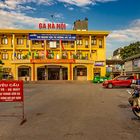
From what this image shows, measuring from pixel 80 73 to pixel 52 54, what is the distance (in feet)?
27.9

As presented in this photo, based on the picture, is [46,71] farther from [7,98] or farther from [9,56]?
[7,98]

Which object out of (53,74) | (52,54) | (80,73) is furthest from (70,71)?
(52,54)

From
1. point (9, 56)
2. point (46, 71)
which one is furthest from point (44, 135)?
point (9, 56)

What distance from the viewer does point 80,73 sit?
63.5 m

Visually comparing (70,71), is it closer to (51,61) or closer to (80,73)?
(80,73)

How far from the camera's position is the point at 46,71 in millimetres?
62344

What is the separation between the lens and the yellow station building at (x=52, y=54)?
2415 inches

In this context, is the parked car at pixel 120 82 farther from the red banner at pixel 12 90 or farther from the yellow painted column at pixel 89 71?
the yellow painted column at pixel 89 71

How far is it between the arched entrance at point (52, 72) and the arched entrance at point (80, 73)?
2212mm

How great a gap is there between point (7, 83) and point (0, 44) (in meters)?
55.4

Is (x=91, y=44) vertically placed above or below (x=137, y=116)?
above

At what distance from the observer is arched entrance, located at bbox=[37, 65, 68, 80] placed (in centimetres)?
6222

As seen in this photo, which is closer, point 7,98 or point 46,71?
point 7,98

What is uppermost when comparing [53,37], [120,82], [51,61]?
[53,37]
